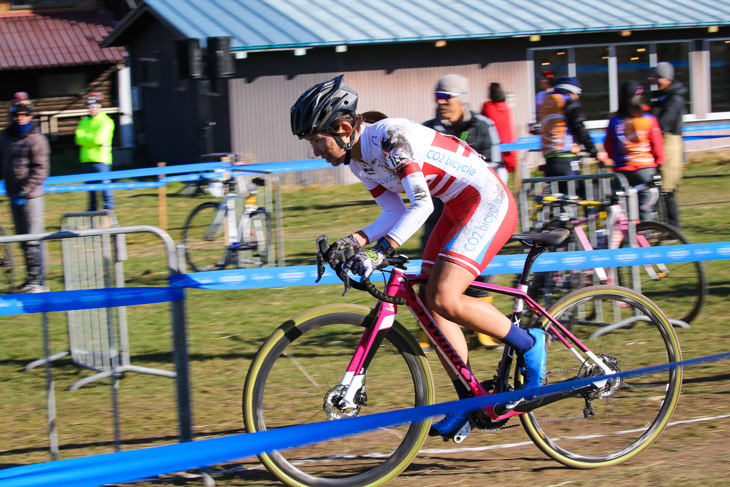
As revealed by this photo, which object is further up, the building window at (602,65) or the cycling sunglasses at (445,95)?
the building window at (602,65)

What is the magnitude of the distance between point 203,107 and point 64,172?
20.7 ft

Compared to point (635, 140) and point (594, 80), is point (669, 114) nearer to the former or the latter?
point (635, 140)

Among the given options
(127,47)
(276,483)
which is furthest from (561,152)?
(127,47)

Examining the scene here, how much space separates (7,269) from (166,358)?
3.88 m

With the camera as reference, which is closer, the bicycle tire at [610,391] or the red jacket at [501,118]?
the bicycle tire at [610,391]

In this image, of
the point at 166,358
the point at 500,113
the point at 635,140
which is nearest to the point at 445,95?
the point at 635,140

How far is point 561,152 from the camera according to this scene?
9.20 metres

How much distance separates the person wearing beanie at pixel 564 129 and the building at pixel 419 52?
9.99m

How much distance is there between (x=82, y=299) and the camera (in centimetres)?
403

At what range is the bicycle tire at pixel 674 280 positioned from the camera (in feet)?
22.1

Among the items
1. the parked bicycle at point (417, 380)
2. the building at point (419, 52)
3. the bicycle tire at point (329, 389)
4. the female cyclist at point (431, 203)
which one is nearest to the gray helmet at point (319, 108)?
the female cyclist at point (431, 203)

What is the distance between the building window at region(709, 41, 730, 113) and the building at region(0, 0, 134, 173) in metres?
17.2

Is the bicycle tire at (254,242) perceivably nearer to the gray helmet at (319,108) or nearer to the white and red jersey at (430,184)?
the white and red jersey at (430,184)

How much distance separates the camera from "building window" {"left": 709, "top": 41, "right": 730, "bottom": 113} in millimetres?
21469
